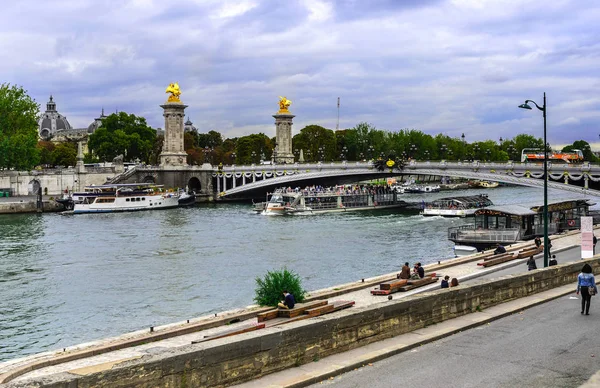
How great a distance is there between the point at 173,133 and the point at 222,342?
102 m

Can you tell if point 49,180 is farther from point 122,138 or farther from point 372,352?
point 372,352

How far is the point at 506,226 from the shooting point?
146 feet

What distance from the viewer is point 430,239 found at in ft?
168

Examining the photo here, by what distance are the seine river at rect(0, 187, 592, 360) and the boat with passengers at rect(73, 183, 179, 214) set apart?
8.89 meters

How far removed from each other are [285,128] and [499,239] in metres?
84.0

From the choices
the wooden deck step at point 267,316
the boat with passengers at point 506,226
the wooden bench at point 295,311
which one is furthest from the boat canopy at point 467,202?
the wooden deck step at point 267,316

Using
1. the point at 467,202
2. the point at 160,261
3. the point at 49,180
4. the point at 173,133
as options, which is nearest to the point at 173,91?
the point at 173,133

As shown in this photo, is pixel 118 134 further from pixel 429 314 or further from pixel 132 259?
pixel 429 314

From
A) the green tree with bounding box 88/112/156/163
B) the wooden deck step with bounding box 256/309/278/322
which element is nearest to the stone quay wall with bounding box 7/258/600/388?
the wooden deck step with bounding box 256/309/278/322

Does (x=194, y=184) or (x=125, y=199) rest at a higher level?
(x=194, y=184)

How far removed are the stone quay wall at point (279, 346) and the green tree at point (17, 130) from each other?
88.4m

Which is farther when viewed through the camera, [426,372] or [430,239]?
[430,239]

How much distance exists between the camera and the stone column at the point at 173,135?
110 m

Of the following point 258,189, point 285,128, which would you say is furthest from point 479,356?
point 285,128
